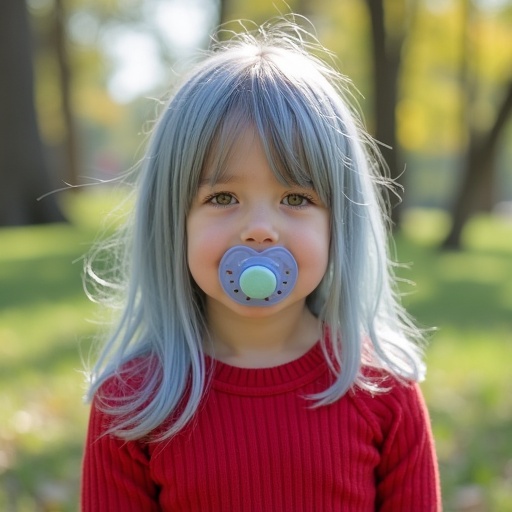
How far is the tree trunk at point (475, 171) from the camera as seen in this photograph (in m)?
8.74

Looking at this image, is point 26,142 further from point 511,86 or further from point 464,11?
point 464,11

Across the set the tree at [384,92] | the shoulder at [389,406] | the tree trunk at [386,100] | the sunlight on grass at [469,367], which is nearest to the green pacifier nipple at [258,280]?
the shoulder at [389,406]

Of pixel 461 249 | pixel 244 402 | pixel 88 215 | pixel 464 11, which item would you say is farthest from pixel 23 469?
pixel 464 11

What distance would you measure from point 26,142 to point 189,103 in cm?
962

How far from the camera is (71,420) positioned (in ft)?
11.7

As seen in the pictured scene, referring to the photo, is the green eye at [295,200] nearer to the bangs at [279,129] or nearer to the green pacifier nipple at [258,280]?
the bangs at [279,129]

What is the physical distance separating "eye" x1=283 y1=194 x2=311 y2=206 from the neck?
274 mm

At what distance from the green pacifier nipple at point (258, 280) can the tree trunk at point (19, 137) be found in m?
9.39

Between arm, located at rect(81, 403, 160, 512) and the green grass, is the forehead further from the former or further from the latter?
the green grass

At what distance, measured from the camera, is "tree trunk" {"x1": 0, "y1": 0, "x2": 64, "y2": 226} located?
10.7 m

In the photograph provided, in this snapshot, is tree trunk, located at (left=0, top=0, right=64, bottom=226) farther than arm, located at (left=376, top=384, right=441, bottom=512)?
Yes

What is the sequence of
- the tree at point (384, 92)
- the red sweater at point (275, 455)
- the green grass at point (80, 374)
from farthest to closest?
the tree at point (384, 92) → the green grass at point (80, 374) → the red sweater at point (275, 455)

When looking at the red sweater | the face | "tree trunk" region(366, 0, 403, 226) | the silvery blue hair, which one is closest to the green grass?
the silvery blue hair

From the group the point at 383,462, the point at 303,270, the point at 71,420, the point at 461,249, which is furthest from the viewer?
the point at 461,249
